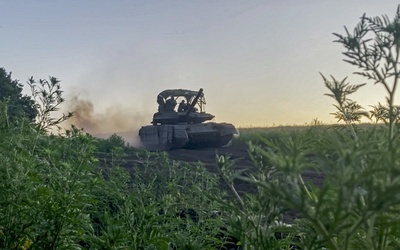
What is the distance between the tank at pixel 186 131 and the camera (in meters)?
20.7

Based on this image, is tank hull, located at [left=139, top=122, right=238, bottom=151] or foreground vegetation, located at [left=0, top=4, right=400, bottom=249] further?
tank hull, located at [left=139, top=122, right=238, bottom=151]

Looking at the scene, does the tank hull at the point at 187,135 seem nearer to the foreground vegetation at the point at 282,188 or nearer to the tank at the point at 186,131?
the tank at the point at 186,131

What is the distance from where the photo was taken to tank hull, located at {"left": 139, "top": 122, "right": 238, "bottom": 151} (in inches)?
808

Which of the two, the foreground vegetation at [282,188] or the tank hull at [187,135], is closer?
the foreground vegetation at [282,188]

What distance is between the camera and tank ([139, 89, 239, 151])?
67.8ft

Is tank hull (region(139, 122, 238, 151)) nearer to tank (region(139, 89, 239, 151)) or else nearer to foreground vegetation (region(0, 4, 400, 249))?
tank (region(139, 89, 239, 151))

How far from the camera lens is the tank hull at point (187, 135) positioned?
20.5 metres

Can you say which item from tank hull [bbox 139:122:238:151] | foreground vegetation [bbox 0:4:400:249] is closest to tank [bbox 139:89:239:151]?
tank hull [bbox 139:122:238:151]

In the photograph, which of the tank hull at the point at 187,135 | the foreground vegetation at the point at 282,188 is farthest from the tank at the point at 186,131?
the foreground vegetation at the point at 282,188

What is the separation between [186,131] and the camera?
20.6 metres

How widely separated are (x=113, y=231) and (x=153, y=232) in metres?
0.12

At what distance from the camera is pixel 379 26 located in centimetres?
110

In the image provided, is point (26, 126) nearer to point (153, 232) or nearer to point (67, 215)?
point (67, 215)

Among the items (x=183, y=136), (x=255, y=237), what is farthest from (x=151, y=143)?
(x=255, y=237)
